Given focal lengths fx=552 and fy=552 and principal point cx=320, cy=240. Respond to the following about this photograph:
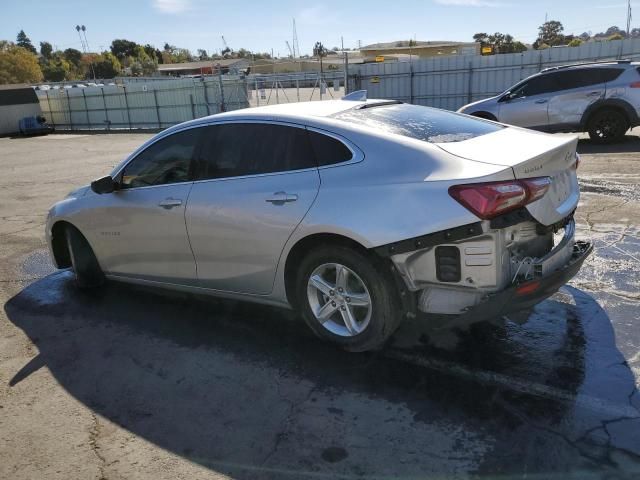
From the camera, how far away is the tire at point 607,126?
38.0ft

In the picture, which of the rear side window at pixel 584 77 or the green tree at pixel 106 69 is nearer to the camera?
the rear side window at pixel 584 77

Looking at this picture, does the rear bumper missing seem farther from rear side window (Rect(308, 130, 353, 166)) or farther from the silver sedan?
rear side window (Rect(308, 130, 353, 166))

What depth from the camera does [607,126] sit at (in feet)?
38.7

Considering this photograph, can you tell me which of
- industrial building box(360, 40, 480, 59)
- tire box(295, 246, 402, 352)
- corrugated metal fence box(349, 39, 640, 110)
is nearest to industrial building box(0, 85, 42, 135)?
corrugated metal fence box(349, 39, 640, 110)

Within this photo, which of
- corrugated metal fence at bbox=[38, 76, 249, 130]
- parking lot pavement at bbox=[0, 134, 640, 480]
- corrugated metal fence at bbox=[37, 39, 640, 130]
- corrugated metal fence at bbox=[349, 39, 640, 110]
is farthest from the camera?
corrugated metal fence at bbox=[38, 76, 249, 130]

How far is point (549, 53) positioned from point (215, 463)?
19.7 metres

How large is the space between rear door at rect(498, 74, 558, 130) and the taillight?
391 inches

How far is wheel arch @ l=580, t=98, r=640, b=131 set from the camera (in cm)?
1130

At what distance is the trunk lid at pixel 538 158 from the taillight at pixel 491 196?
9 cm

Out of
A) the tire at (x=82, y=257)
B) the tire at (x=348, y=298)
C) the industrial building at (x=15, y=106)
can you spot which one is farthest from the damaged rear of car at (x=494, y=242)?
the industrial building at (x=15, y=106)

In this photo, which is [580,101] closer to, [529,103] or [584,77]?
[584,77]

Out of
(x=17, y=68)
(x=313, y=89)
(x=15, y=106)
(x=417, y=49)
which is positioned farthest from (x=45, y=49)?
(x=313, y=89)

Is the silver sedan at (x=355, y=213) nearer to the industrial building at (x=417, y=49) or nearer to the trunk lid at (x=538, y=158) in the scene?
the trunk lid at (x=538, y=158)

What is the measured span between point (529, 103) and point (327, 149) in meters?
10.0
